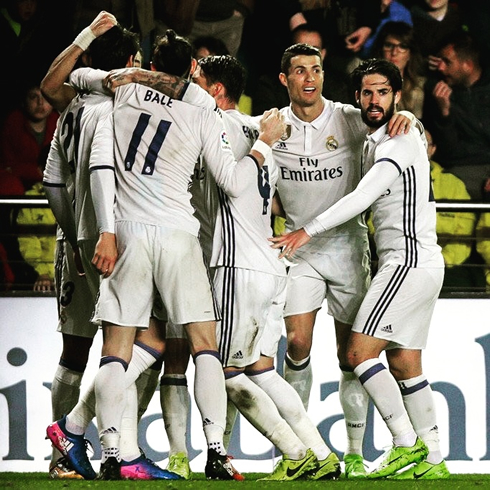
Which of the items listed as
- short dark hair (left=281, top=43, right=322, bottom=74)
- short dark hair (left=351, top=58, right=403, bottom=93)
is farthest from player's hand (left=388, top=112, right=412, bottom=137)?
short dark hair (left=281, top=43, right=322, bottom=74)

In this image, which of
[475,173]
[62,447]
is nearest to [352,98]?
[475,173]

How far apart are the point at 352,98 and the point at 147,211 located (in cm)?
439

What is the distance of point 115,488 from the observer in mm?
4289

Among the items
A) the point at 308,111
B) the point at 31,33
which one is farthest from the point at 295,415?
the point at 31,33

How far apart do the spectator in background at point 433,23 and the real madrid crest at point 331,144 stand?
3764mm

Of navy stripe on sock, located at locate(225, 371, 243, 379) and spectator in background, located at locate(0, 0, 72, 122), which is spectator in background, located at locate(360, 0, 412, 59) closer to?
spectator in background, located at locate(0, 0, 72, 122)

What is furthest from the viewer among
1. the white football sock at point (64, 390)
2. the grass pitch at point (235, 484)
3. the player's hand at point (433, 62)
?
the player's hand at point (433, 62)

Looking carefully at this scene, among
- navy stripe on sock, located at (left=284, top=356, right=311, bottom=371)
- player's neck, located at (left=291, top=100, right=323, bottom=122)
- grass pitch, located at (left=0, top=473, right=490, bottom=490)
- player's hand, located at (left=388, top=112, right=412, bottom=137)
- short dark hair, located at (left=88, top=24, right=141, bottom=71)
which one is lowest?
grass pitch, located at (left=0, top=473, right=490, bottom=490)

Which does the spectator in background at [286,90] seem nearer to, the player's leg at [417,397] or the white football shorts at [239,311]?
the player's leg at [417,397]

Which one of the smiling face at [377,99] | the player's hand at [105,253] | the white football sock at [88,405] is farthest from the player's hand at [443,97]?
the player's hand at [105,253]

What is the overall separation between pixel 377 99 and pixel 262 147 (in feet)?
2.30

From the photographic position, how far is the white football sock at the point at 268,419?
16.2 ft

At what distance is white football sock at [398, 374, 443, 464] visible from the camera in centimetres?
546

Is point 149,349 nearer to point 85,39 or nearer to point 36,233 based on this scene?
point 85,39
